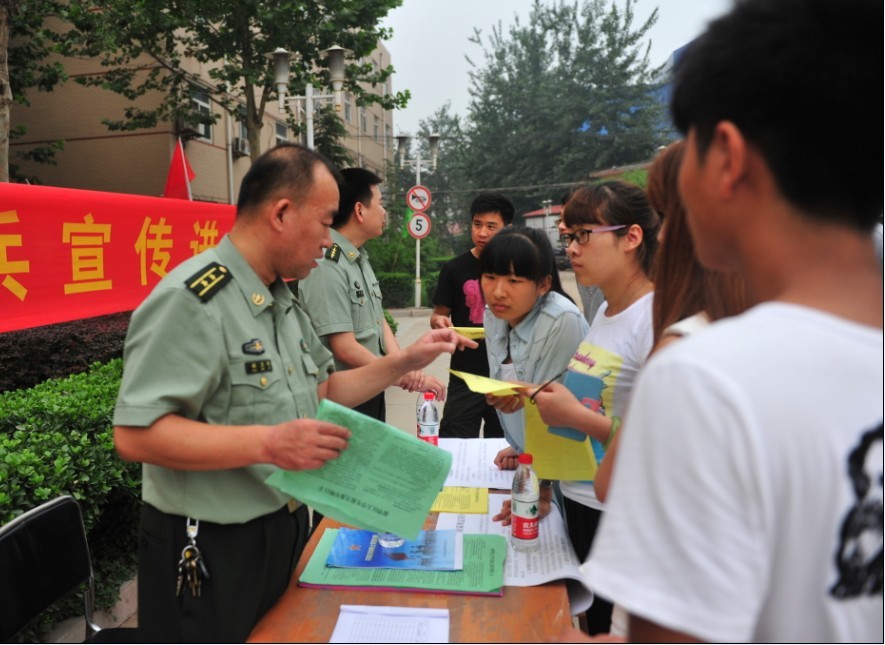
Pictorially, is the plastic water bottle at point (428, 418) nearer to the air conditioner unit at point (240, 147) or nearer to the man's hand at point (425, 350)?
the man's hand at point (425, 350)

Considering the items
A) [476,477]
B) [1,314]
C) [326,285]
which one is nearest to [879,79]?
[476,477]

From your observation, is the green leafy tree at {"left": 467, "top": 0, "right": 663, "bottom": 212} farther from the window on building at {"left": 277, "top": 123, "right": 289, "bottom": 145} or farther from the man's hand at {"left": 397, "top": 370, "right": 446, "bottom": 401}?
the man's hand at {"left": 397, "top": 370, "right": 446, "bottom": 401}

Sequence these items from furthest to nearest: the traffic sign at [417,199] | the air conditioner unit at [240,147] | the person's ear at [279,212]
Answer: the air conditioner unit at [240,147] < the traffic sign at [417,199] < the person's ear at [279,212]

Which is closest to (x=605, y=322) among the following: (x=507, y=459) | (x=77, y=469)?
(x=507, y=459)

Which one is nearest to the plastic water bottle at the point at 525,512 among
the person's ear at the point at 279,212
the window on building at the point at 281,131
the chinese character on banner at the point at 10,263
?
the person's ear at the point at 279,212

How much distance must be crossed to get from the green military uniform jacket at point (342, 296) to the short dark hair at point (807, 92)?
216cm

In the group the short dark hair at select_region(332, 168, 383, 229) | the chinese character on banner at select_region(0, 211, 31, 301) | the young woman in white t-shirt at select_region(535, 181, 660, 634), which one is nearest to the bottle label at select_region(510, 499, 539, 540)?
the young woman in white t-shirt at select_region(535, 181, 660, 634)

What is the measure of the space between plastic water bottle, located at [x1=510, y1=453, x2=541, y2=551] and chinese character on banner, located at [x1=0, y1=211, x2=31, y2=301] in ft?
7.52

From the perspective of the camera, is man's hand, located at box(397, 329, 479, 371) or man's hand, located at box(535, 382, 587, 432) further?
man's hand, located at box(397, 329, 479, 371)

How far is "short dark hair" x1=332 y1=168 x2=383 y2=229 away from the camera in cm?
294

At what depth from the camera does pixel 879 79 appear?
54 centimetres

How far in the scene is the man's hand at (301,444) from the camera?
3.93 ft

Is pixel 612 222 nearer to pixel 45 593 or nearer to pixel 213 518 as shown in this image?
pixel 213 518

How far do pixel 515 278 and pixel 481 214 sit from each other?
1.86m
